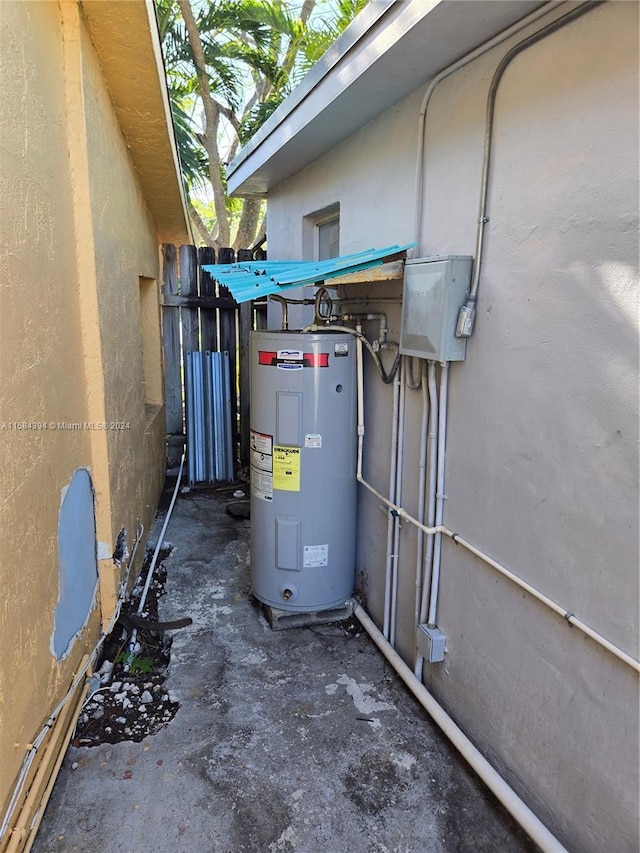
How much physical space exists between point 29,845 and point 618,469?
2.35 meters

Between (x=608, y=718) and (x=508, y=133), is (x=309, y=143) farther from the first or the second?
(x=608, y=718)

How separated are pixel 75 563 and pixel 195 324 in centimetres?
412

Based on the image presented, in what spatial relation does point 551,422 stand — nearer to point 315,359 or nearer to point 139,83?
point 315,359

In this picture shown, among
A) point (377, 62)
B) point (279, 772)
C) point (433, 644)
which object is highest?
point (377, 62)

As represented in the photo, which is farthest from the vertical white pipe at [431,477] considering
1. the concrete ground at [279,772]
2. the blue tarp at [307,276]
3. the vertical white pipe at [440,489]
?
the blue tarp at [307,276]

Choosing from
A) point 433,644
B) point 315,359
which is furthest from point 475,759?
point 315,359

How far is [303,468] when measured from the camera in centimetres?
316

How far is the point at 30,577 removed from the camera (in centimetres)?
189

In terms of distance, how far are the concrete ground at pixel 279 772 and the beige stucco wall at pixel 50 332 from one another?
1.49 feet

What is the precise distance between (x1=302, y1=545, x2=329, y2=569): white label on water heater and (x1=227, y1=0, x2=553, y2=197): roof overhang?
8.29 ft

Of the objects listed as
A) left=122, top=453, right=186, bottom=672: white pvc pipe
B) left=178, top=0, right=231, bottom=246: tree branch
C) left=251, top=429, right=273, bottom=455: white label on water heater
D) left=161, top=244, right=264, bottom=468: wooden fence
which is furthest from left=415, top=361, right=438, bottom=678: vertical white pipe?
left=178, top=0, right=231, bottom=246: tree branch

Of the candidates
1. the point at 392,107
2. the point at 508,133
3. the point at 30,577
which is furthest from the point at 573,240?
the point at 30,577

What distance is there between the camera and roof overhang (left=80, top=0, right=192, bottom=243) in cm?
246

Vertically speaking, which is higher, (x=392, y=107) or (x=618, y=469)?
(x=392, y=107)
